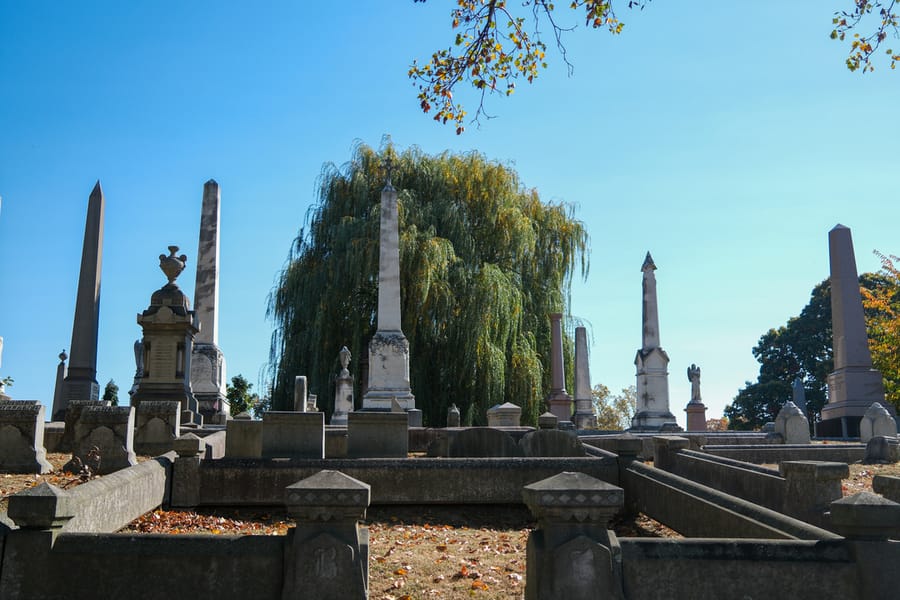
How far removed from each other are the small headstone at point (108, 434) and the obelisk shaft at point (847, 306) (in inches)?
737

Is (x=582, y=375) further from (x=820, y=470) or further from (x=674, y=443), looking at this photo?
(x=820, y=470)

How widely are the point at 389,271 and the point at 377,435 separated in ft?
34.7

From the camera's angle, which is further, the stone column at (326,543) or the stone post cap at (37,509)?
the stone post cap at (37,509)

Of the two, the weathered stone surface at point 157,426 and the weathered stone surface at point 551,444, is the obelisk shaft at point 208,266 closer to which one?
the weathered stone surface at point 157,426

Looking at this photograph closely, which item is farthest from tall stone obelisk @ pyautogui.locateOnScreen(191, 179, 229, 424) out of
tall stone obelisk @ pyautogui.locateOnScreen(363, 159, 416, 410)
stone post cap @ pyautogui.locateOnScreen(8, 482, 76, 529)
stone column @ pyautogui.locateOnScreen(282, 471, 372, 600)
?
stone column @ pyautogui.locateOnScreen(282, 471, 372, 600)

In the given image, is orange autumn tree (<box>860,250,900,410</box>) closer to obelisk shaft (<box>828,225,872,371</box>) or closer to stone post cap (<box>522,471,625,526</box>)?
obelisk shaft (<box>828,225,872,371</box>)

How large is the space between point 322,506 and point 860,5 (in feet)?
25.0

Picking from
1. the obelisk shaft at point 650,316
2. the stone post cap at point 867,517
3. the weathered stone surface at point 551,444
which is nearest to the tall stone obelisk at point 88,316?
Result: the weathered stone surface at point 551,444

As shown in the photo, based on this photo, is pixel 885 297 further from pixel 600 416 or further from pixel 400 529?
pixel 400 529

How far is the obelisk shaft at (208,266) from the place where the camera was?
2280 centimetres

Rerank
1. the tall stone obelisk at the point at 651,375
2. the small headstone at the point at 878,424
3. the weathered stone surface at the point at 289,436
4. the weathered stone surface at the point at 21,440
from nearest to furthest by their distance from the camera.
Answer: the weathered stone surface at the point at 21,440
the weathered stone surface at the point at 289,436
the small headstone at the point at 878,424
the tall stone obelisk at the point at 651,375

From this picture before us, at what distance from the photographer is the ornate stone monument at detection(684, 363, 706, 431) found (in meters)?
27.3

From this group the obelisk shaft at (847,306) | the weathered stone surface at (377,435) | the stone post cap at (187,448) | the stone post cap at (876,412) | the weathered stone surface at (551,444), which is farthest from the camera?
the obelisk shaft at (847,306)

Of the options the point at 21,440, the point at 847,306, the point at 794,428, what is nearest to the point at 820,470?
the point at 21,440
